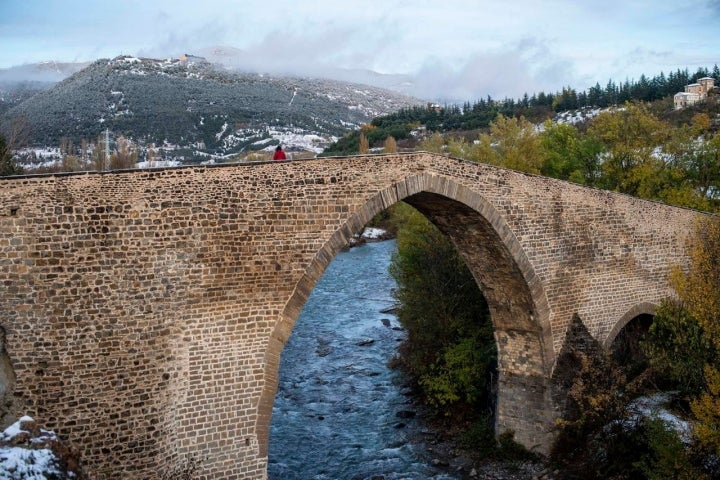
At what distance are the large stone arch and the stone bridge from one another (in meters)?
0.07

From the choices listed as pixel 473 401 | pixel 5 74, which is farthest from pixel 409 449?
pixel 5 74

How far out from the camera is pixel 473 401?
61.5 ft

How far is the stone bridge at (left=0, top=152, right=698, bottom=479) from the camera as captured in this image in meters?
9.27

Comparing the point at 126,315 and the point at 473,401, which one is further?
the point at 473,401

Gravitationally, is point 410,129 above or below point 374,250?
above

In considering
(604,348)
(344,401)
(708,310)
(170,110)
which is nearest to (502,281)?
(604,348)

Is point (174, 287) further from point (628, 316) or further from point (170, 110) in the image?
point (170, 110)

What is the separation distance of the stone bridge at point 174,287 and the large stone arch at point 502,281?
7cm

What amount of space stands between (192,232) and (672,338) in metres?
11.9

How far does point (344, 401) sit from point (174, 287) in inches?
425

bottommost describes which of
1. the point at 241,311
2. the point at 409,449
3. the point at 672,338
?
the point at 409,449

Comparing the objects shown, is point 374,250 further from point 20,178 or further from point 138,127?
point 138,127

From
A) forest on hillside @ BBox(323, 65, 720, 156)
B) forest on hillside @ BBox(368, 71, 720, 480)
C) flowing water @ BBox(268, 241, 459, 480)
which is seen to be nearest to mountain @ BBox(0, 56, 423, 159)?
forest on hillside @ BBox(323, 65, 720, 156)

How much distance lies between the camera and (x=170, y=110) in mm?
87875
